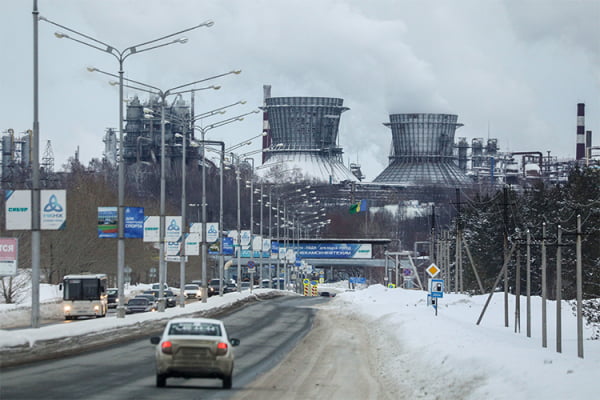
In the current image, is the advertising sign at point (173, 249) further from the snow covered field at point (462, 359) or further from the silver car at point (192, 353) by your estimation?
the silver car at point (192, 353)

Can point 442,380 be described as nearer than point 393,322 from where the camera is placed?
Yes

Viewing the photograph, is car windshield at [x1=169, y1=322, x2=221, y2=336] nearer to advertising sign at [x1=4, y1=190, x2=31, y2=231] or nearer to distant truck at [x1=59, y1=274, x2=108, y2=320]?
advertising sign at [x1=4, y1=190, x2=31, y2=231]

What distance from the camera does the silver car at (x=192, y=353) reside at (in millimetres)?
24969

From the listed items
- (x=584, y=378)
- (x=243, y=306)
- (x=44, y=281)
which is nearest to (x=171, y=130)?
(x=44, y=281)

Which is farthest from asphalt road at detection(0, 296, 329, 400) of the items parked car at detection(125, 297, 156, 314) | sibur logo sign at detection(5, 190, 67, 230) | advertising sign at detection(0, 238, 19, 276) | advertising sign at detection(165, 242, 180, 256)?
parked car at detection(125, 297, 156, 314)

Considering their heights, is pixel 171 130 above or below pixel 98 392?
above

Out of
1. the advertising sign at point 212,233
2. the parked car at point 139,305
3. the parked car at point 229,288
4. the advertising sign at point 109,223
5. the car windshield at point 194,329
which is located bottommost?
the parked car at point 229,288

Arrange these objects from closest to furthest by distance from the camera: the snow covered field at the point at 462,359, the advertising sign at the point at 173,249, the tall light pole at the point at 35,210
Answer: the snow covered field at the point at 462,359 < the tall light pole at the point at 35,210 < the advertising sign at the point at 173,249

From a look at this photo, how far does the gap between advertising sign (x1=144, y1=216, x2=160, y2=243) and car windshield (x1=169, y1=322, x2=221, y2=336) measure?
36.2 metres

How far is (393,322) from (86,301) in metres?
21.5

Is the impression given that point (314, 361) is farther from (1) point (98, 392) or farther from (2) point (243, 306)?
(2) point (243, 306)

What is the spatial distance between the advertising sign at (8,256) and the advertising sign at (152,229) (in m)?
23.6

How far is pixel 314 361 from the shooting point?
3628 cm

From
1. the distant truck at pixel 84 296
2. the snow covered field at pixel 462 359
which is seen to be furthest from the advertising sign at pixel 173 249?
the snow covered field at pixel 462 359
